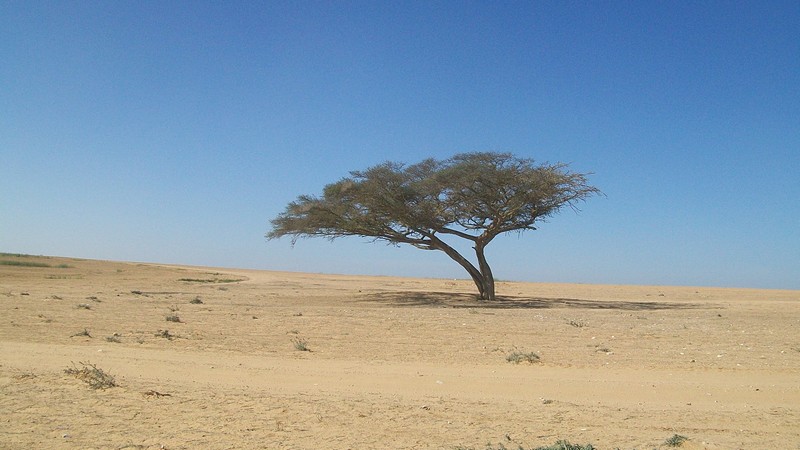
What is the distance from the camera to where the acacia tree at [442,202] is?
2861cm

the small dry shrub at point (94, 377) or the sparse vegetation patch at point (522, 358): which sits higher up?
the sparse vegetation patch at point (522, 358)

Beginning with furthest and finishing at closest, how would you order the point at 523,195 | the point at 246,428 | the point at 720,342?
Result: 1. the point at 523,195
2. the point at 720,342
3. the point at 246,428

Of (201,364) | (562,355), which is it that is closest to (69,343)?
(201,364)

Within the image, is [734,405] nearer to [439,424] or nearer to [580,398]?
[580,398]

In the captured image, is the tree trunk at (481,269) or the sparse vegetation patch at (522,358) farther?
the tree trunk at (481,269)

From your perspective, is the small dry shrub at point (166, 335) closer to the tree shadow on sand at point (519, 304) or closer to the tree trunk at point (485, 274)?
the tree shadow on sand at point (519, 304)

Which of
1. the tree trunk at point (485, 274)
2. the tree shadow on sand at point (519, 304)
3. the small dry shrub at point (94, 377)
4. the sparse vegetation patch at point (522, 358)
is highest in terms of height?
the tree trunk at point (485, 274)

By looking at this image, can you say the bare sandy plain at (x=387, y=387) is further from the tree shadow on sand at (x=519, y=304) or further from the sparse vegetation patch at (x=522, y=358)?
the tree shadow on sand at (x=519, y=304)

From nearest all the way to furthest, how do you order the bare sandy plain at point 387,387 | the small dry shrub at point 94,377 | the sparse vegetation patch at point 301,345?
the bare sandy plain at point 387,387 → the small dry shrub at point 94,377 → the sparse vegetation patch at point 301,345

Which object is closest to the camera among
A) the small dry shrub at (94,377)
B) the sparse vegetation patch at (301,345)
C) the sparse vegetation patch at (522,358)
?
the small dry shrub at (94,377)

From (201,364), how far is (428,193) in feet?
65.6

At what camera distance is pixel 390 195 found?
30.0 meters

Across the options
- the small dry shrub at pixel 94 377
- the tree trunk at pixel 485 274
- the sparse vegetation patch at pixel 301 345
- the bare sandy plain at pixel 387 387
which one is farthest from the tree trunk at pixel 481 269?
the small dry shrub at pixel 94 377

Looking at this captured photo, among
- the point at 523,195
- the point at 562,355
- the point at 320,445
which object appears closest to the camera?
the point at 320,445
